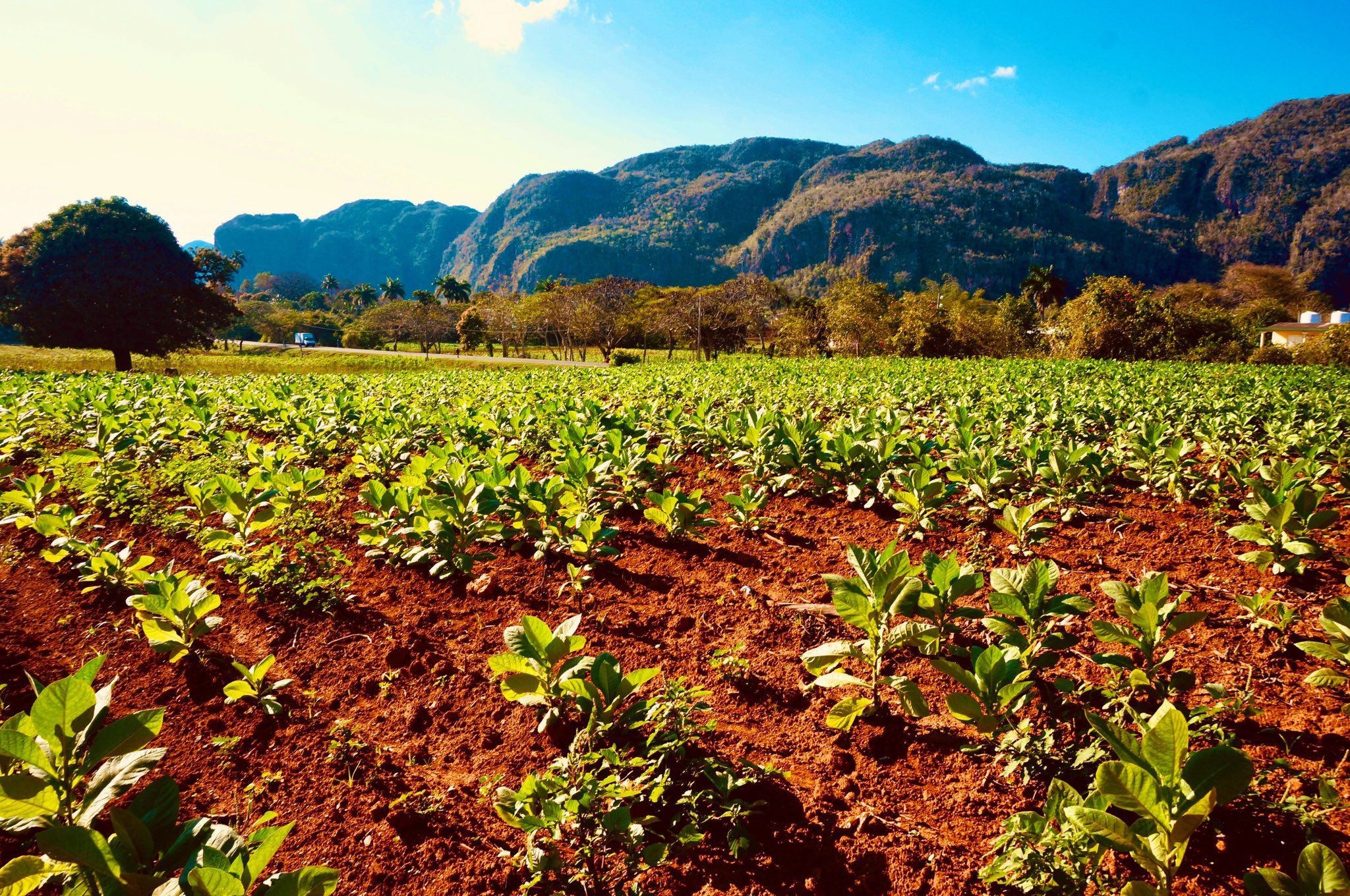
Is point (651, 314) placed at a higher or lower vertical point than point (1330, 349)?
higher

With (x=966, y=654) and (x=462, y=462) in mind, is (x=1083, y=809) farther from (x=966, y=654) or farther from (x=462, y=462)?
(x=462, y=462)

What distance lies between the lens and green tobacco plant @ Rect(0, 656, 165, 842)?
150 centimetres

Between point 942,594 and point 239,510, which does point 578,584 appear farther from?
point 239,510

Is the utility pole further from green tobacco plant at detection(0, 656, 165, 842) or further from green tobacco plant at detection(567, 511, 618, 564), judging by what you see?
green tobacco plant at detection(0, 656, 165, 842)

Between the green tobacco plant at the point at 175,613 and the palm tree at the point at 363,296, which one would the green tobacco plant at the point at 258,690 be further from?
the palm tree at the point at 363,296

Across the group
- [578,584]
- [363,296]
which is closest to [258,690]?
[578,584]

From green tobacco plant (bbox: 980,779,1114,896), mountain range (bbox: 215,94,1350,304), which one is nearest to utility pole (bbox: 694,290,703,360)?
green tobacco plant (bbox: 980,779,1114,896)

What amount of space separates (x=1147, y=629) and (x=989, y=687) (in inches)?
30.3

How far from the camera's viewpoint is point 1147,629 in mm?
2281

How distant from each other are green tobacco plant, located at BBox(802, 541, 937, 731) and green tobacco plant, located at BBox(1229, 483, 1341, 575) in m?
2.53

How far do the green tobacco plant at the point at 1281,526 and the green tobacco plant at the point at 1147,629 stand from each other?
1.68 m

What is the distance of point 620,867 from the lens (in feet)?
6.05

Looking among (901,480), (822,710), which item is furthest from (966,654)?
(901,480)

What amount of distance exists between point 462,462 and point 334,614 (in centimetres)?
166
